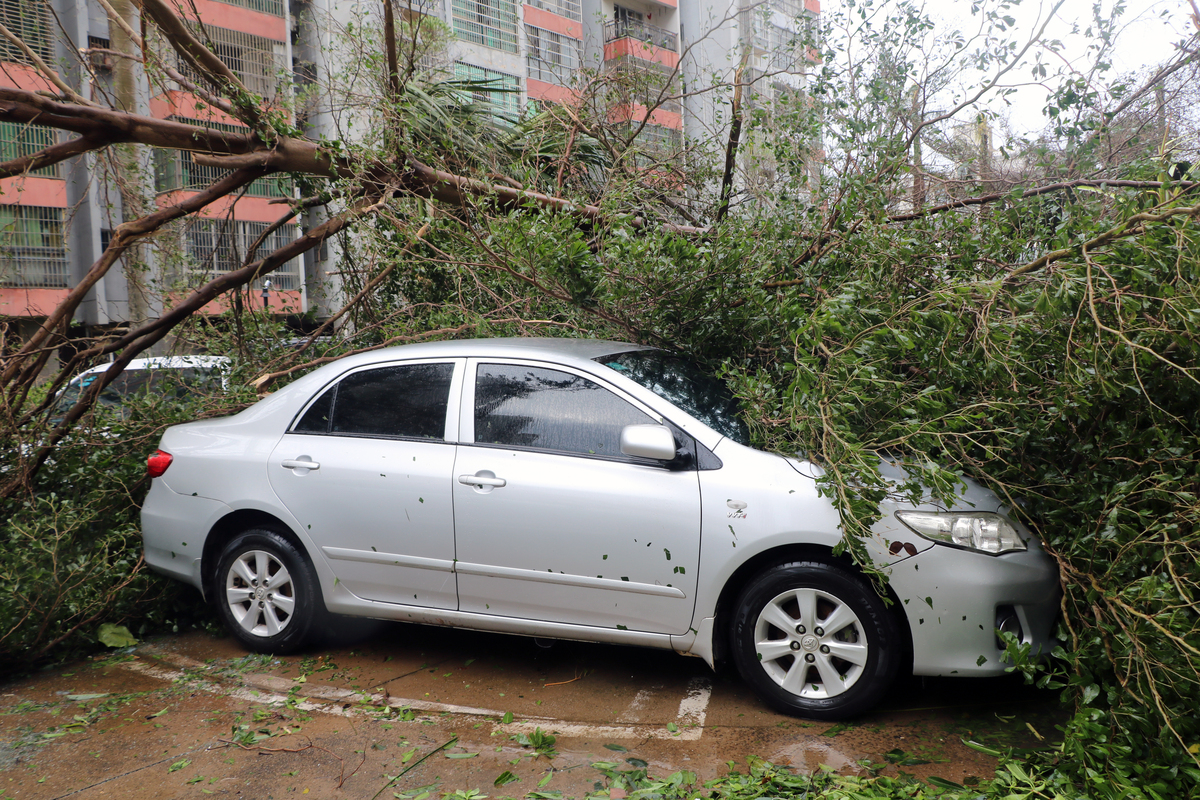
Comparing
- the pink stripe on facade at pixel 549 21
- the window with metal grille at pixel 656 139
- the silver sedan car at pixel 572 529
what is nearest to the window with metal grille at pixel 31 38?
the silver sedan car at pixel 572 529

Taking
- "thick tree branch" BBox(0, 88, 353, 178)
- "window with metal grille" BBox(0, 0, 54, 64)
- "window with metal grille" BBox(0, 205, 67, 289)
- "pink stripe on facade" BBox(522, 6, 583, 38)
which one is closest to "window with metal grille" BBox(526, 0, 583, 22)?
"pink stripe on facade" BBox(522, 6, 583, 38)

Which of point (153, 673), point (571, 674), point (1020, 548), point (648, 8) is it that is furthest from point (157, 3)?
point (648, 8)

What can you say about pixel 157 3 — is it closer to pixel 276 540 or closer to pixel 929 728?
pixel 276 540

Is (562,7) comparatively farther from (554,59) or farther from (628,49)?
(628,49)

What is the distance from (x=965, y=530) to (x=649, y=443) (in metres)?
1.31

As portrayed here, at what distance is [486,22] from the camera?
25641mm

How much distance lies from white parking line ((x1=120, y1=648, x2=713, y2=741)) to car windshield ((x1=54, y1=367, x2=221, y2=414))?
7.84 feet

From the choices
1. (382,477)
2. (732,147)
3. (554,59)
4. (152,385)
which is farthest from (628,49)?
(554,59)

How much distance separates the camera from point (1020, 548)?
349 cm

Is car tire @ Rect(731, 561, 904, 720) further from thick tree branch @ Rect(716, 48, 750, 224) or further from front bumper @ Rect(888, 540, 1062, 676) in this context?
thick tree branch @ Rect(716, 48, 750, 224)

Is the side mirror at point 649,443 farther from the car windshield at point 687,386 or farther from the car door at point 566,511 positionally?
the car windshield at point 687,386

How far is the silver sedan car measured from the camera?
3.49 m

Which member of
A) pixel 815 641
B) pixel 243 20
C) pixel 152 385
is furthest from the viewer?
pixel 243 20

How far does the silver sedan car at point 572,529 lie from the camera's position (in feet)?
11.4
